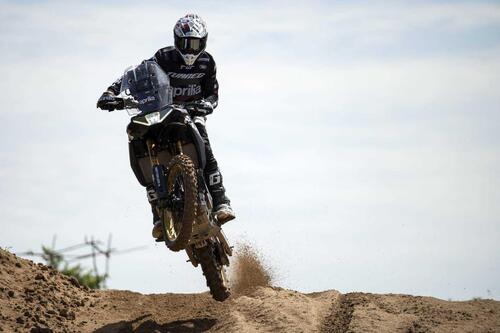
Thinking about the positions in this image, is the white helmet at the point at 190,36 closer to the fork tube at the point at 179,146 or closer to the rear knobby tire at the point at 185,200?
the fork tube at the point at 179,146

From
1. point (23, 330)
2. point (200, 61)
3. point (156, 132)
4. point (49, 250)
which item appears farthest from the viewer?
point (49, 250)

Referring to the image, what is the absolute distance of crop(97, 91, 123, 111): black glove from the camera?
1309 cm

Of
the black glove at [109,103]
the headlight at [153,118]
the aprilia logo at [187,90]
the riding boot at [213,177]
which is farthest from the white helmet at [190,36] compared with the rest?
the headlight at [153,118]

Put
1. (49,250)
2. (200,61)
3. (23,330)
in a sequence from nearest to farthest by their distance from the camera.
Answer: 1. (23,330)
2. (200,61)
3. (49,250)

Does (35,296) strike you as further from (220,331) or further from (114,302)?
(220,331)

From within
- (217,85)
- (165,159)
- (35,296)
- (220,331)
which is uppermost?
(217,85)

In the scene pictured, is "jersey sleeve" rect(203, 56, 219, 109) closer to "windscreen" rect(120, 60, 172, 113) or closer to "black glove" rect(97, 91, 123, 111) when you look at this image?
"windscreen" rect(120, 60, 172, 113)

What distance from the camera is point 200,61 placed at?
14.2 m

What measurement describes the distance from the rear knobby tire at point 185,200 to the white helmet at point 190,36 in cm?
176

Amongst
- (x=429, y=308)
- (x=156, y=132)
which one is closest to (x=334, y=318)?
(x=429, y=308)

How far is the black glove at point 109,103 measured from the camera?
43.0ft

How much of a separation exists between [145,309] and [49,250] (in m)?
9.30

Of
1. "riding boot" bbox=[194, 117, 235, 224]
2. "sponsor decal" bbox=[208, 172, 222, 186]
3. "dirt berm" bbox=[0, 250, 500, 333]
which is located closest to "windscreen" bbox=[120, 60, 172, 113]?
"riding boot" bbox=[194, 117, 235, 224]

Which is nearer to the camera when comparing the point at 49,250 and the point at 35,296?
the point at 35,296
